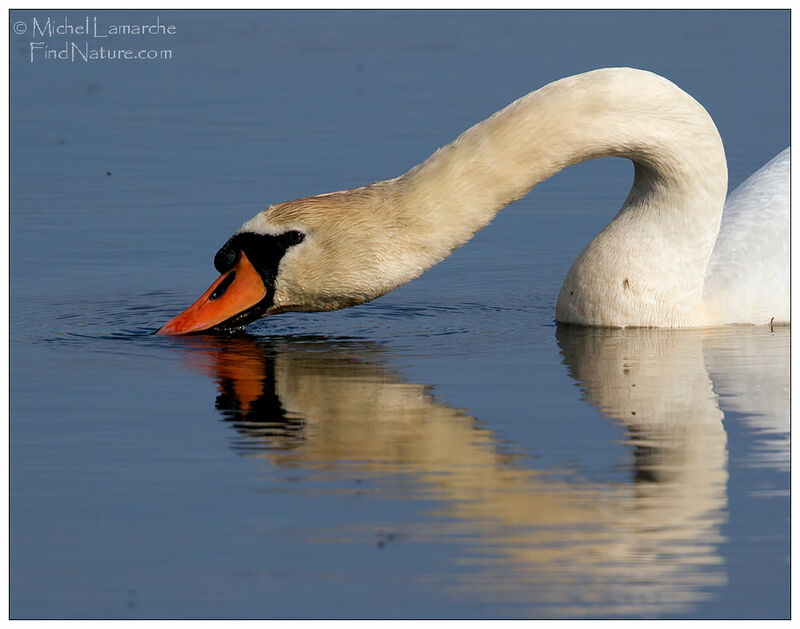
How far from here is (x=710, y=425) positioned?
824 centimetres

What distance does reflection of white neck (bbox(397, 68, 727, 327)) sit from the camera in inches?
375

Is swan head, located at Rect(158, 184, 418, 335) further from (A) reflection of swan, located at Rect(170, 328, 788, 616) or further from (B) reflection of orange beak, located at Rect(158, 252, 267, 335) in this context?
(A) reflection of swan, located at Rect(170, 328, 788, 616)

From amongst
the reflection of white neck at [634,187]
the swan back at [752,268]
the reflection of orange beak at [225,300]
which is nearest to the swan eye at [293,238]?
the reflection of orange beak at [225,300]

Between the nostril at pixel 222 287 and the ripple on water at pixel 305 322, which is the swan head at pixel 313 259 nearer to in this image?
the nostril at pixel 222 287

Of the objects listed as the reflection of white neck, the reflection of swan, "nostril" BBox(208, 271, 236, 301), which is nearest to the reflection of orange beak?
"nostril" BBox(208, 271, 236, 301)

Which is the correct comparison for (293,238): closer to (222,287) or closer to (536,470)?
(222,287)

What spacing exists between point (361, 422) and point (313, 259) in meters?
1.48

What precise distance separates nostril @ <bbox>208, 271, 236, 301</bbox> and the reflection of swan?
0.27 m

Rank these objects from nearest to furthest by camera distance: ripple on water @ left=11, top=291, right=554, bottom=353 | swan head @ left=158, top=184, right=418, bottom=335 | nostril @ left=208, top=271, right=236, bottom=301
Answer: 1. swan head @ left=158, top=184, right=418, bottom=335
2. nostril @ left=208, top=271, right=236, bottom=301
3. ripple on water @ left=11, top=291, right=554, bottom=353

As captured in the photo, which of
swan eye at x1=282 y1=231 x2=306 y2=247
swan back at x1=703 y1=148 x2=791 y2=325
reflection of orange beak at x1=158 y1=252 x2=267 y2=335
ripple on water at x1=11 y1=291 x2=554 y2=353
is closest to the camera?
swan eye at x1=282 y1=231 x2=306 y2=247

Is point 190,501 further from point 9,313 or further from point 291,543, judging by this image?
point 9,313

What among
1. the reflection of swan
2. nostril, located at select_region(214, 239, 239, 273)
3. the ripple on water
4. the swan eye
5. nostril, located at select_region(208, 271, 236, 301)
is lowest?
the reflection of swan

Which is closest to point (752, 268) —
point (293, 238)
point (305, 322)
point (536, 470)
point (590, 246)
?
point (590, 246)

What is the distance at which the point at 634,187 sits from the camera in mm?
10602
